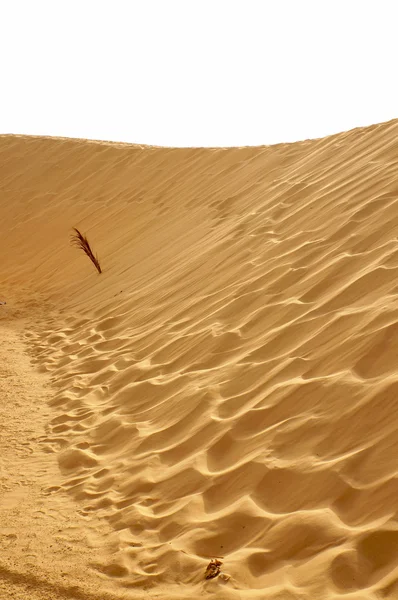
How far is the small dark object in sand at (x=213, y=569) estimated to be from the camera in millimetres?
2375

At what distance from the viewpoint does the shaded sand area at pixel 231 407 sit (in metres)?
2.41

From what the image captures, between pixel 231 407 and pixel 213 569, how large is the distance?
1.14 m

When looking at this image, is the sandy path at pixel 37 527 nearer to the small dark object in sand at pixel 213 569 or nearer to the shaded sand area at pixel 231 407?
the shaded sand area at pixel 231 407

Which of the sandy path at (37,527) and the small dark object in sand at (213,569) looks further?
the sandy path at (37,527)

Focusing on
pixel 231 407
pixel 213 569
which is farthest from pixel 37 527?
pixel 231 407

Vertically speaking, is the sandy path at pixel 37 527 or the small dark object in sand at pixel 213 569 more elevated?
the sandy path at pixel 37 527

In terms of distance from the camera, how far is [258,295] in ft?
15.3

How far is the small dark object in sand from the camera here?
7.79 ft

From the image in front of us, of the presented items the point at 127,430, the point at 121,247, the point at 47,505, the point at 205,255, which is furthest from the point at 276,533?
the point at 121,247

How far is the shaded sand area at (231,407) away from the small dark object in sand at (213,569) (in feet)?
0.11

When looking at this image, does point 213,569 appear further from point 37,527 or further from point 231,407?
point 231,407

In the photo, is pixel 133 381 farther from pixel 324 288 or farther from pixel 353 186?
pixel 353 186

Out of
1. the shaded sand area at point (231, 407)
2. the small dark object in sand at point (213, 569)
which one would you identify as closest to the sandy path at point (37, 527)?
the shaded sand area at point (231, 407)

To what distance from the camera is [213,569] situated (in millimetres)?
2398
